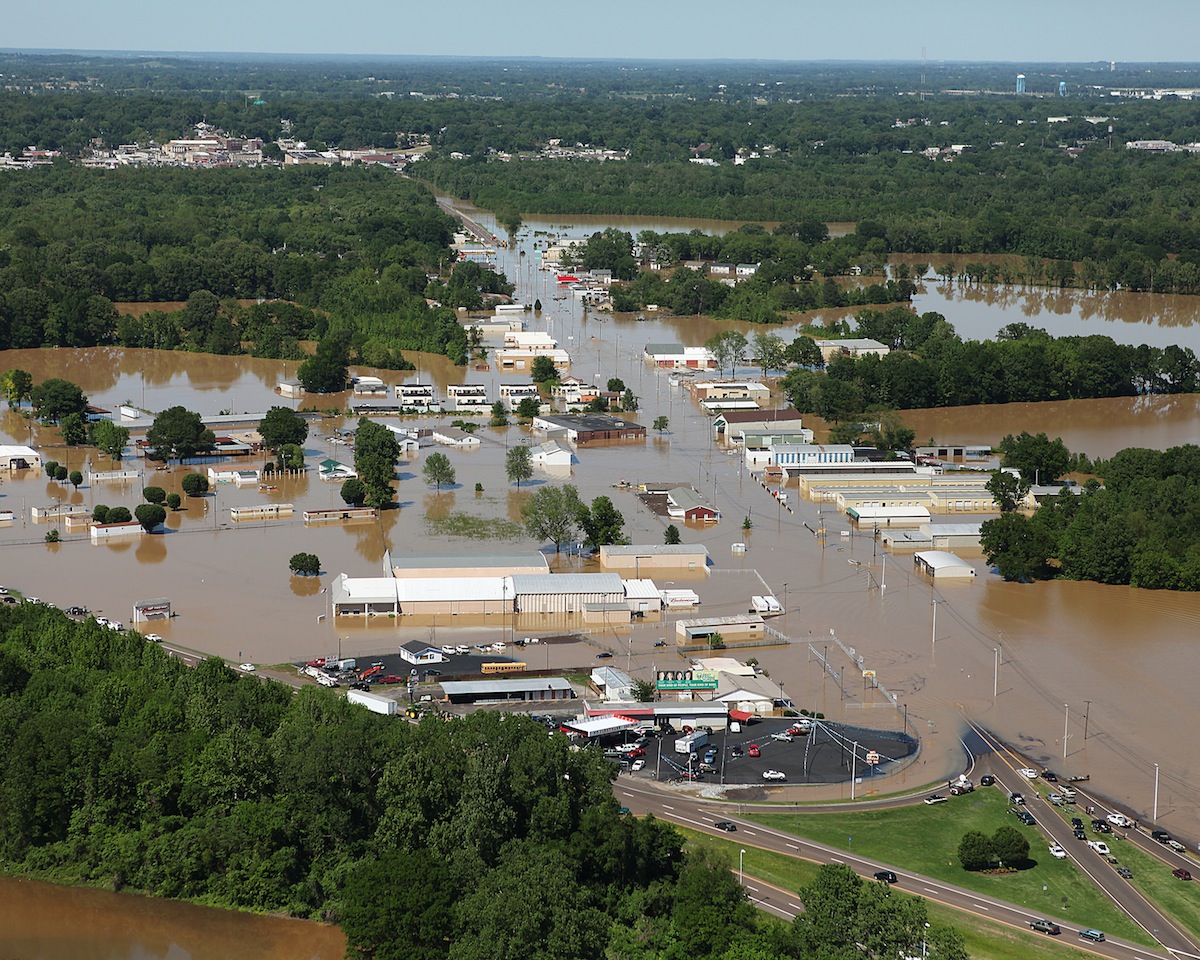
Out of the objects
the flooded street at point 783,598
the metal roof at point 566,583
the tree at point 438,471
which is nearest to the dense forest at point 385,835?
the flooded street at point 783,598

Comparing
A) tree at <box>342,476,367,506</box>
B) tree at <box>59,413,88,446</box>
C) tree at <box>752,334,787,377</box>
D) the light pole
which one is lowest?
the light pole

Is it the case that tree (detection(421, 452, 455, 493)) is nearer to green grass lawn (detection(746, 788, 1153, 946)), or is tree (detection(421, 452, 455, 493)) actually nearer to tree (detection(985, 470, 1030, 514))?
tree (detection(985, 470, 1030, 514))

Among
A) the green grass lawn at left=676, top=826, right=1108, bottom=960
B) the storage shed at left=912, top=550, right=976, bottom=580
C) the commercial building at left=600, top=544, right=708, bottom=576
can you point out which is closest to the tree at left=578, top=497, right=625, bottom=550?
the commercial building at left=600, top=544, right=708, bottom=576

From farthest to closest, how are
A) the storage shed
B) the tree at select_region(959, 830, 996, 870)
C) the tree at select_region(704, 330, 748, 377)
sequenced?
1. the tree at select_region(704, 330, 748, 377)
2. the storage shed
3. the tree at select_region(959, 830, 996, 870)

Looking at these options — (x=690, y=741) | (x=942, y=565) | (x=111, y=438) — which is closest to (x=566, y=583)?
(x=690, y=741)

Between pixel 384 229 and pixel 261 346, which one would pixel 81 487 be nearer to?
pixel 261 346

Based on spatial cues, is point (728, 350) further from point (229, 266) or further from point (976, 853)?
point (976, 853)

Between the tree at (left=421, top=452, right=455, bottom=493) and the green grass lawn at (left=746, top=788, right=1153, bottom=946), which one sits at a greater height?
the tree at (left=421, top=452, right=455, bottom=493)
